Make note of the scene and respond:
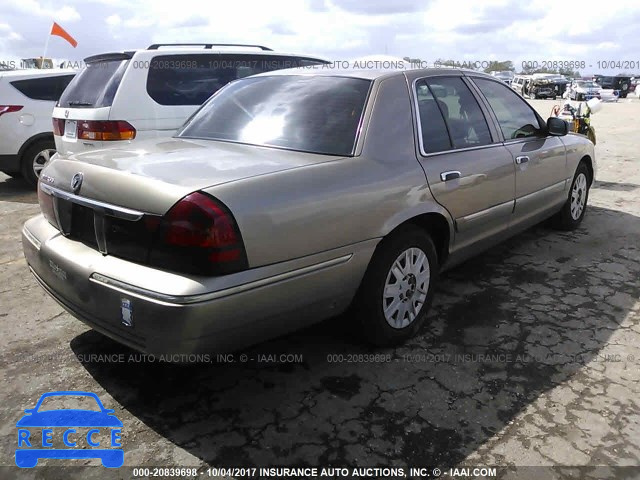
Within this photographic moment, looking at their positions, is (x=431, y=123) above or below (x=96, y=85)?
below

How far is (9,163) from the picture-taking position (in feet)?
24.1

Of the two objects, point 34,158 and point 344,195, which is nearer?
point 344,195

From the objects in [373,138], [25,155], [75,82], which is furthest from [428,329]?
[25,155]

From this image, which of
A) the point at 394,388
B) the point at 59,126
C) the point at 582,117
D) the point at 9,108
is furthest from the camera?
the point at 582,117

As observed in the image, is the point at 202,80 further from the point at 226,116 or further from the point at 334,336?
the point at 334,336

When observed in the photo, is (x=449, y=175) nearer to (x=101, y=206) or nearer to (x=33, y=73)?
(x=101, y=206)

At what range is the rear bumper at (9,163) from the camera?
7309mm

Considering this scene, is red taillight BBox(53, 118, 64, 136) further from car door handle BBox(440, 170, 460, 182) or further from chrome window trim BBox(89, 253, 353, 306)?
car door handle BBox(440, 170, 460, 182)

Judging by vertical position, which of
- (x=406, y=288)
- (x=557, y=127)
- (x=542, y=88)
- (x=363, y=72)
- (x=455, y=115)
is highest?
(x=542, y=88)


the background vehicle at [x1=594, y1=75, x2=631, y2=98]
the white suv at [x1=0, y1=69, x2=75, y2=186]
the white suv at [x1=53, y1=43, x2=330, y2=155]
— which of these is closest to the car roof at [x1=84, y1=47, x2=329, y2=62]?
the white suv at [x1=53, y1=43, x2=330, y2=155]

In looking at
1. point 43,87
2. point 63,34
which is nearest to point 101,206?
point 43,87

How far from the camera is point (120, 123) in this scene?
213 inches

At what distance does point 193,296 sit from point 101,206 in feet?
2.23

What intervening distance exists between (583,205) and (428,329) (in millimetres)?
3058
